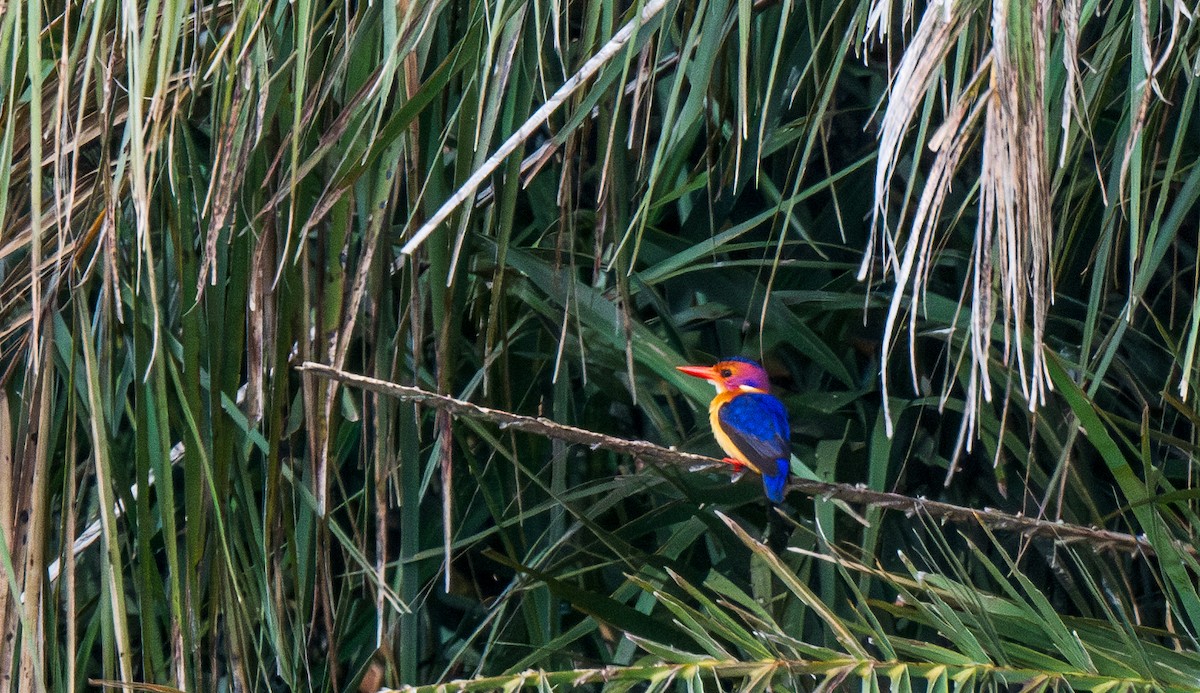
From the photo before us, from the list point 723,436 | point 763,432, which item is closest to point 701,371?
point 723,436

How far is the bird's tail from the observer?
200 centimetres

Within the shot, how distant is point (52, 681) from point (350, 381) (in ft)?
2.03

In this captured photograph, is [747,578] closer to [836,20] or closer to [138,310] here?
[836,20]

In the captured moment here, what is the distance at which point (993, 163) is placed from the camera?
0.86 metres

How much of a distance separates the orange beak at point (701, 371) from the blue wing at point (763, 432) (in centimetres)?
5

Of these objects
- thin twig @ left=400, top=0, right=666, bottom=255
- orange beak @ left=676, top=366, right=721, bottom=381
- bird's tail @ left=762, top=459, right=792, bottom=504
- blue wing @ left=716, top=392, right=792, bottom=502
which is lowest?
bird's tail @ left=762, top=459, right=792, bottom=504

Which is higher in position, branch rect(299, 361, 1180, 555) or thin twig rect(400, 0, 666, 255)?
thin twig rect(400, 0, 666, 255)

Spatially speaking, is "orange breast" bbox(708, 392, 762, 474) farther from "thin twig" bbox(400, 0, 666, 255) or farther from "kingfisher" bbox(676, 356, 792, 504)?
"thin twig" bbox(400, 0, 666, 255)

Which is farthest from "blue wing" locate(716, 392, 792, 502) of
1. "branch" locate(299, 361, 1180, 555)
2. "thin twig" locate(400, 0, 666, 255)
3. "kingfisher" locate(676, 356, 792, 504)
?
"thin twig" locate(400, 0, 666, 255)

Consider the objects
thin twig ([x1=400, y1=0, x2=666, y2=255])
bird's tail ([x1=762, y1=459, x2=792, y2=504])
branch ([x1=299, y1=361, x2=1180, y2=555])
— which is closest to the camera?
thin twig ([x1=400, y1=0, x2=666, y2=255])

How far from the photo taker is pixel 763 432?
222cm

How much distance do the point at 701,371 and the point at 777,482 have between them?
1.03 feet

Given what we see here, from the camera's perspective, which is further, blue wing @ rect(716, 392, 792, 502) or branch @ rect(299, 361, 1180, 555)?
blue wing @ rect(716, 392, 792, 502)

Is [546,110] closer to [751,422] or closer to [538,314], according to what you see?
[538,314]
